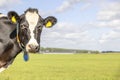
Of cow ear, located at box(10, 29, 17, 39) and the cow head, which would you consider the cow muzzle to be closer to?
the cow head

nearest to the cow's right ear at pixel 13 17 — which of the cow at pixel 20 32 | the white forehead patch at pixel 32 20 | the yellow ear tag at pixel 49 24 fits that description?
the cow at pixel 20 32

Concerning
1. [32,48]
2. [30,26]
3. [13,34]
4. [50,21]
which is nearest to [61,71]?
[13,34]

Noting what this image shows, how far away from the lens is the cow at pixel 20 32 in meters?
16.3

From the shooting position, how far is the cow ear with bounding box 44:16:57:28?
17.3 meters

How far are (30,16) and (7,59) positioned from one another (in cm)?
241

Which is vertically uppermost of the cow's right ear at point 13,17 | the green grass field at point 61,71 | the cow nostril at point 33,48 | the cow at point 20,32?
the cow's right ear at point 13,17

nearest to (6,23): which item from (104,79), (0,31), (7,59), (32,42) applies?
(0,31)

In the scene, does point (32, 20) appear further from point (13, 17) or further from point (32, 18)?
point (13, 17)

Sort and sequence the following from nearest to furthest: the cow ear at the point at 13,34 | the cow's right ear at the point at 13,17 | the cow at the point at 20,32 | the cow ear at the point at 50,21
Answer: the cow at the point at 20,32, the cow's right ear at the point at 13,17, the cow ear at the point at 50,21, the cow ear at the point at 13,34

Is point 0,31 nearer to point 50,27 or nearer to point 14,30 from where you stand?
point 14,30

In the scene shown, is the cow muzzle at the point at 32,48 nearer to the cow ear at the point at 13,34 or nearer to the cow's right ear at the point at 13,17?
the cow's right ear at the point at 13,17

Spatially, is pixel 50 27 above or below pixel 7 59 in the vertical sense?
above

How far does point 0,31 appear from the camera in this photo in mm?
18188

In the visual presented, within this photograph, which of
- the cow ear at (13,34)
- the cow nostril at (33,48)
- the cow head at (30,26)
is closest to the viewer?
the cow nostril at (33,48)
